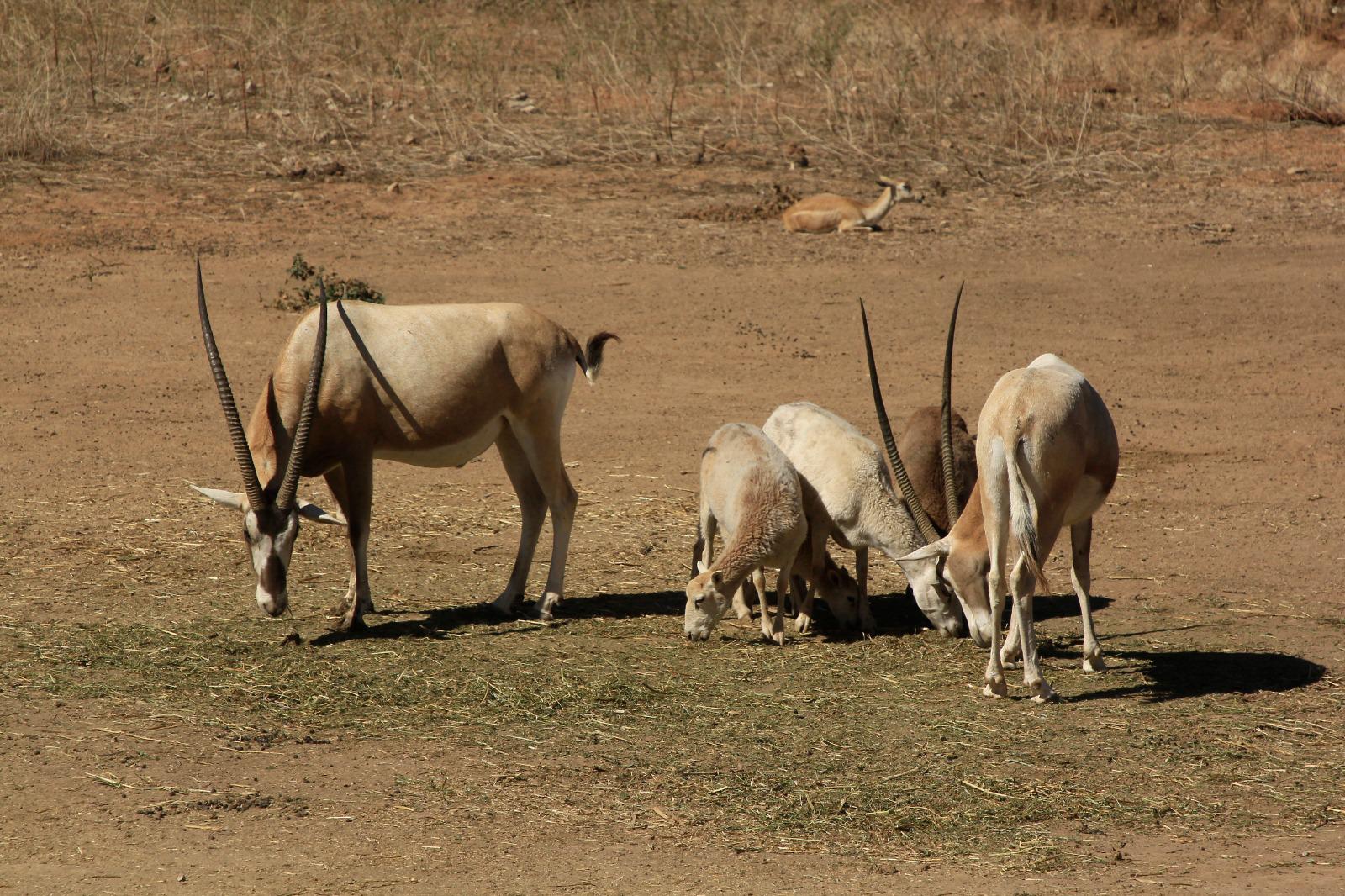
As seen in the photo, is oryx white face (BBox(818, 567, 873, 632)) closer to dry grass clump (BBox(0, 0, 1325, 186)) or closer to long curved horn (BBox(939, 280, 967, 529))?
long curved horn (BBox(939, 280, 967, 529))

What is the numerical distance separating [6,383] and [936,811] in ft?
32.3

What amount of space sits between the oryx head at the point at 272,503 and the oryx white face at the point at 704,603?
1.93 metres

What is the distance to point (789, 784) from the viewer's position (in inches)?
236

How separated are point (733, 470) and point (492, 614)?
4.86 feet

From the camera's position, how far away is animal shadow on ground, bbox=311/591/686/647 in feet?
25.8

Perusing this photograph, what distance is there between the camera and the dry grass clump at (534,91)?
20.2 m

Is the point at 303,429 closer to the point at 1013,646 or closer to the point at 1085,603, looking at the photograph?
the point at 1013,646

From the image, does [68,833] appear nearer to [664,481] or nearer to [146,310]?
[664,481]

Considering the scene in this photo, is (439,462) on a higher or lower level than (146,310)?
higher

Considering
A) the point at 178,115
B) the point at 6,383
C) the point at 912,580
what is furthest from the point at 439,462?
the point at 178,115

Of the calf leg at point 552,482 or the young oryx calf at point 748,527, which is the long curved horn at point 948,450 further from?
the calf leg at point 552,482

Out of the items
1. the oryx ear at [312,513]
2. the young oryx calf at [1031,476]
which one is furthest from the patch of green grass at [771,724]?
the oryx ear at [312,513]

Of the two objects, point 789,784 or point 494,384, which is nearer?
point 789,784

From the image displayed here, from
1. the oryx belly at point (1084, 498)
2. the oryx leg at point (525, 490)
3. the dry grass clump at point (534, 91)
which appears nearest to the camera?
the oryx belly at point (1084, 498)
